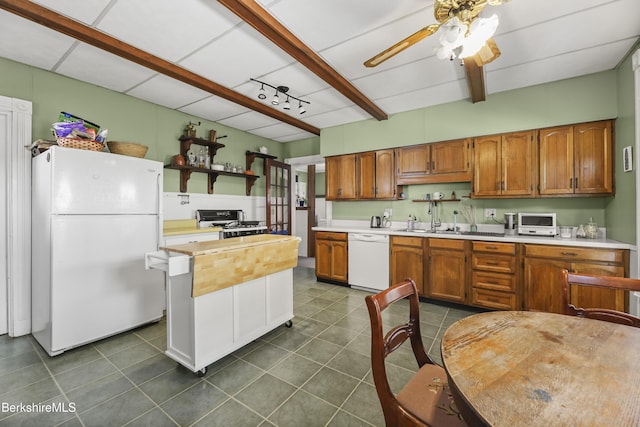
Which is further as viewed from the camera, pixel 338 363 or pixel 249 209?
pixel 249 209

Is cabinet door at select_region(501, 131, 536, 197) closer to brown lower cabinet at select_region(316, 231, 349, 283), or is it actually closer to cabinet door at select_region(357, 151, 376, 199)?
cabinet door at select_region(357, 151, 376, 199)

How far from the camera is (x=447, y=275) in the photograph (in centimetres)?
338

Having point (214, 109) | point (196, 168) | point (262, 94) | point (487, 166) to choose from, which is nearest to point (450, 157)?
point (487, 166)

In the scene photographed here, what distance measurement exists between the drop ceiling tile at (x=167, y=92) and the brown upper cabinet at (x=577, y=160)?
4.18 metres

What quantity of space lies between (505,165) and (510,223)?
2.36ft

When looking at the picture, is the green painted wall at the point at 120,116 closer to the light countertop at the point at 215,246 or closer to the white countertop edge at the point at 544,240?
the light countertop at the point at 215,246

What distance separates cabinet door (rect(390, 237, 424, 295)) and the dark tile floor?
889mm

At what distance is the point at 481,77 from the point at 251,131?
3767 millimetres

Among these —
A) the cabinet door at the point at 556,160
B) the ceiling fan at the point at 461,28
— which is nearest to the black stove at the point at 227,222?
the ceiling fan at the point at 461,28

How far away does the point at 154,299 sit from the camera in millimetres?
2871

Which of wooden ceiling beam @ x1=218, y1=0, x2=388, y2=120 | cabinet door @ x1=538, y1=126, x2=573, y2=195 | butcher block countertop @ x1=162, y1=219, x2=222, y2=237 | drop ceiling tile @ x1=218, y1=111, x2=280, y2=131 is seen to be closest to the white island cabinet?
butcher block countertop @ x1=162, y1=219, x2=222, y2=237

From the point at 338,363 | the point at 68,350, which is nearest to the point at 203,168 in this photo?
the point at 68,350

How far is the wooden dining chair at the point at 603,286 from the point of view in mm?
1360

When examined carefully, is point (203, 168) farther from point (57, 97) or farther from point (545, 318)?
point (545, 318)
